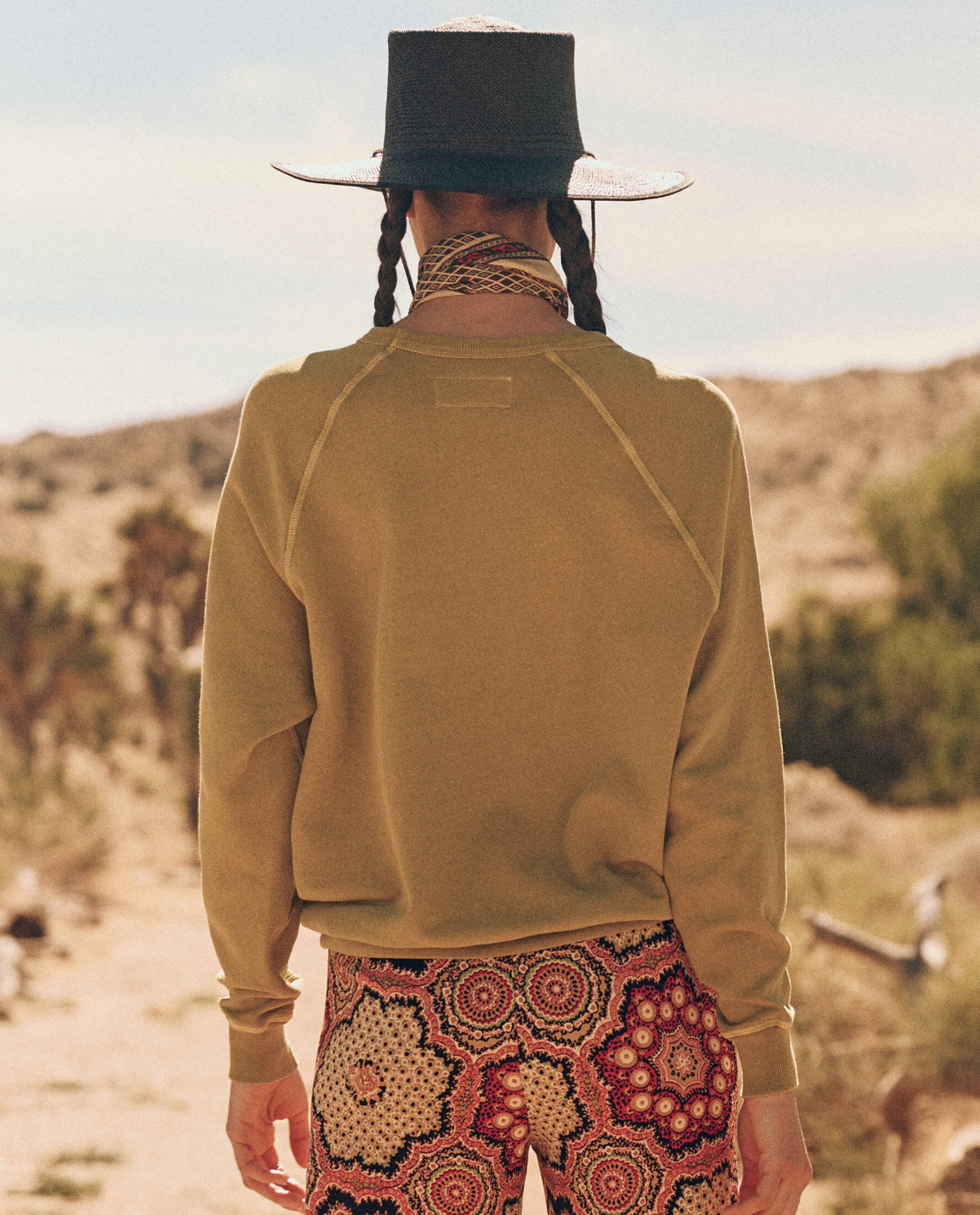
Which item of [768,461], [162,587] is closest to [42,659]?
[162,587]

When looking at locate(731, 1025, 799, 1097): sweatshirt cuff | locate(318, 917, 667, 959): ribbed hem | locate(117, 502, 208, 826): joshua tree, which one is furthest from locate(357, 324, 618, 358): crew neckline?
locate(117, 502, 208, 826): joshua tree

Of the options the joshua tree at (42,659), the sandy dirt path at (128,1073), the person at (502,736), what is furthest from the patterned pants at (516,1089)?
the joshua tree at (42,659)

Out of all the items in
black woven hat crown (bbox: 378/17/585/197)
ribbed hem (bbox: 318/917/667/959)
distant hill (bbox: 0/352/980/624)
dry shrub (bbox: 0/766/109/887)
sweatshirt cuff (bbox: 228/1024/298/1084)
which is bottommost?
dry shrub (bbox: 0/766/109/887)

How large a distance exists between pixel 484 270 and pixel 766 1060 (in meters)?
0.92

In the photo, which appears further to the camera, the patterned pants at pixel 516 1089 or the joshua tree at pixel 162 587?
the joshua tree at pixel 162 587

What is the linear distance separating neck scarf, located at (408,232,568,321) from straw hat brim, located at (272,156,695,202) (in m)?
0.10

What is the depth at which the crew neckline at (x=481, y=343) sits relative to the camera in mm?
1326

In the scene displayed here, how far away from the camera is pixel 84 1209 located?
4426 mm

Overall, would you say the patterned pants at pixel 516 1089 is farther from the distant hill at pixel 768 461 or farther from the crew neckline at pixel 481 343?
the distant hill at pixel 768 461

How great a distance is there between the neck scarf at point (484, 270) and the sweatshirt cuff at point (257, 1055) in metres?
0.87

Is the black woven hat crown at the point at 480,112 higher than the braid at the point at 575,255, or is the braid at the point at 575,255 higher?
the black woven hat crown at the point at 480,112

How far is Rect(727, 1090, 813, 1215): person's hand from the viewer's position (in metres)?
1.33

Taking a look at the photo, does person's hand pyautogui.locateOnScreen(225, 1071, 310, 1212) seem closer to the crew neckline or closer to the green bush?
the crew neckline

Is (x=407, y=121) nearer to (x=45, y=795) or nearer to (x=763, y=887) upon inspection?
(x=763, y=887)
